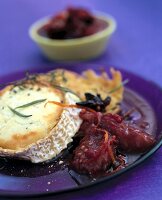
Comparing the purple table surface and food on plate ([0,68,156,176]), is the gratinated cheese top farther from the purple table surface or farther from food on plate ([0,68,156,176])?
the purple table surface

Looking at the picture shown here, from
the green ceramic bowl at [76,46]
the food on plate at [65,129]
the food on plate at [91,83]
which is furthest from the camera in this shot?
the green ceramic bowl at [76,46]

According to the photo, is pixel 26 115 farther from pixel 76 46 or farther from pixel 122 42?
pixel 122 42

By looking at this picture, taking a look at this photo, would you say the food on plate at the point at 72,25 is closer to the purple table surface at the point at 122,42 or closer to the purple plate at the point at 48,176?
the purple table surface at the point at 122,42

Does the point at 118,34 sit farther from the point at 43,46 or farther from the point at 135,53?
the point at 43,46

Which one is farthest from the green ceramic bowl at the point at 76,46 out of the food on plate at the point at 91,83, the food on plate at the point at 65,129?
the food on plate at the point at 65,129

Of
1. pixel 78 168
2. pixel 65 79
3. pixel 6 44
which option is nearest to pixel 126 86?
pixel 65 79

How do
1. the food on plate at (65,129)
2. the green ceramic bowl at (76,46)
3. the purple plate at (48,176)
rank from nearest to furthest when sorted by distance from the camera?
the purple plate at (48,176) → the food on plate at (65,129) → the green ceramic bowl at (76,46)
